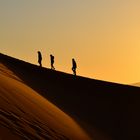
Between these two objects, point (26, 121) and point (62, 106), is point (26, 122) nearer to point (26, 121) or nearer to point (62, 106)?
point (26, 121)

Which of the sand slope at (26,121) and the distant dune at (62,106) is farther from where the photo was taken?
the distant dune at (62,106)

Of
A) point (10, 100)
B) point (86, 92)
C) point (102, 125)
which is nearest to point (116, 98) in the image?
point (86, 92)

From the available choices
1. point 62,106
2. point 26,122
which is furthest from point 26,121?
point 62,106

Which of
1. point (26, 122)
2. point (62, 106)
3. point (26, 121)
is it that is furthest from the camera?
point (62, 106)

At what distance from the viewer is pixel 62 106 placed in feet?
65.5

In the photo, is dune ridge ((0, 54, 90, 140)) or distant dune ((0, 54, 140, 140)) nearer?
dune ridge ((0, 54, 90, 140))

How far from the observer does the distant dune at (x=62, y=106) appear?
11.5m

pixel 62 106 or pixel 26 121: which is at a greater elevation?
pixel 26 121

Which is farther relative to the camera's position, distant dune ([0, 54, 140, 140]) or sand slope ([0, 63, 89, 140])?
distant dune ([0, 54, 140, 140])

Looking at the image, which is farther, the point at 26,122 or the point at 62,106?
the point at 62,106

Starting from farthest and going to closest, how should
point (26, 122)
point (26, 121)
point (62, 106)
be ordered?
point (62, 106)
point (26, 121)
point (26, 122)

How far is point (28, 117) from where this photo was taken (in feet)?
39.2

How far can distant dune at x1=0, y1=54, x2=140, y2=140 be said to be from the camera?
37.6 feet

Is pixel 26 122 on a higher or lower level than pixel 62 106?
higher
